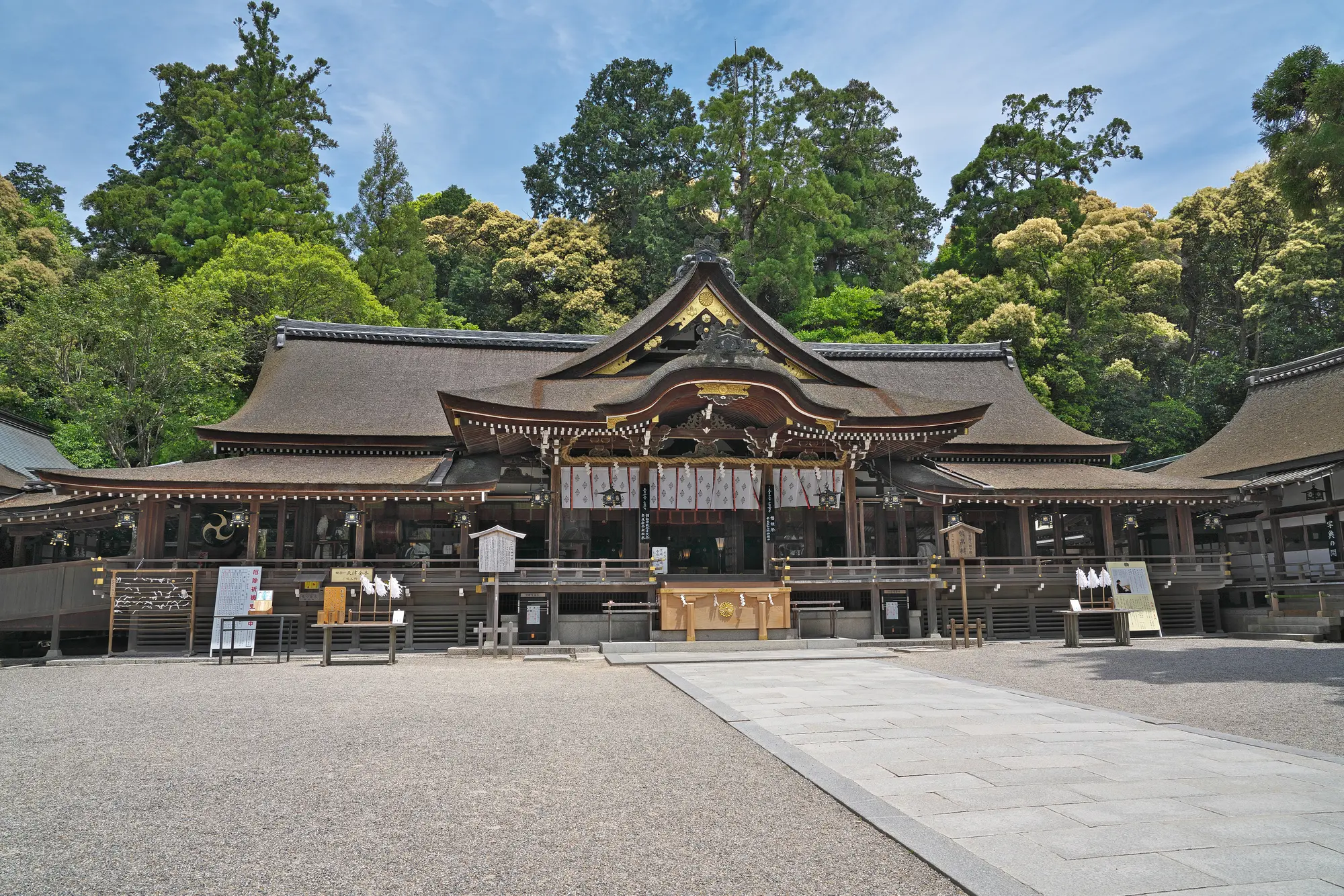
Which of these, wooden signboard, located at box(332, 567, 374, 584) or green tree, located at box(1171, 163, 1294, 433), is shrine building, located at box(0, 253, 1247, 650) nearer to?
wooden signboard, located at box(332, 567, 374, 584)

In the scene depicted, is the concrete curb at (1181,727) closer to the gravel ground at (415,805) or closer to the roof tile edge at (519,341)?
the gravel ground at (415,805)

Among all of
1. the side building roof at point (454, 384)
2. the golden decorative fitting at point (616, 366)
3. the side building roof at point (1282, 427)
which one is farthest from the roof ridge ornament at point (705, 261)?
the side building roof at point (1282, 427)

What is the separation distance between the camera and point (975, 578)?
60.5 feet

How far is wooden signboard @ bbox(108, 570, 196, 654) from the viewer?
1548 cm

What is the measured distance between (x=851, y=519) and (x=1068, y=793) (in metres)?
13.8

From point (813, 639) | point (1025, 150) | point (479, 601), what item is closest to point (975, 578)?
point (813, 639)

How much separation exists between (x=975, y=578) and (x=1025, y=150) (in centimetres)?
3406

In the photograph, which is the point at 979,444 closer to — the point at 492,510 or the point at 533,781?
the point at 492,510

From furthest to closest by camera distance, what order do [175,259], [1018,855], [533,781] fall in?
[175,259] → [533,781] → [1018,855]

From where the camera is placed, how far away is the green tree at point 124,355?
76.8 feet

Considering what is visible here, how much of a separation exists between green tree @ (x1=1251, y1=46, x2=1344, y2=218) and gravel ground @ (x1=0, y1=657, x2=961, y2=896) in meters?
13.3

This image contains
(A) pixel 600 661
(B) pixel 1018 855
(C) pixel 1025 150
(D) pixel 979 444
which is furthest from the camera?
(C) pixel 1025 150

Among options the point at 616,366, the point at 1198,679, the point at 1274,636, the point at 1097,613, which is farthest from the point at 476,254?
the point at 1198,679

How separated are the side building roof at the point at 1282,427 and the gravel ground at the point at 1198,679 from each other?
727 cm
